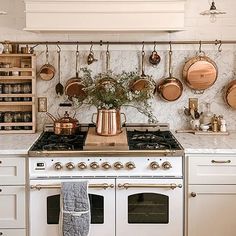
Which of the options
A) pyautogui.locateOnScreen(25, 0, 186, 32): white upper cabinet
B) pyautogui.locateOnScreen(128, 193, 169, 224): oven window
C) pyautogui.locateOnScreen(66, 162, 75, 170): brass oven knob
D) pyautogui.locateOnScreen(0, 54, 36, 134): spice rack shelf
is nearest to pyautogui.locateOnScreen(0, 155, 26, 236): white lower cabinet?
pyautogui.locateOnScreen(66, 162, 75, 170): brass oven knob

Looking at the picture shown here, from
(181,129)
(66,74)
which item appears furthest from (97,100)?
(181,129)

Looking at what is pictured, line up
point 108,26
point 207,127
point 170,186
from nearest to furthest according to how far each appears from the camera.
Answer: point 170,186 → point 108,26 → point 207,127

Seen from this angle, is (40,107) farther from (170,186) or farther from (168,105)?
(170,186)

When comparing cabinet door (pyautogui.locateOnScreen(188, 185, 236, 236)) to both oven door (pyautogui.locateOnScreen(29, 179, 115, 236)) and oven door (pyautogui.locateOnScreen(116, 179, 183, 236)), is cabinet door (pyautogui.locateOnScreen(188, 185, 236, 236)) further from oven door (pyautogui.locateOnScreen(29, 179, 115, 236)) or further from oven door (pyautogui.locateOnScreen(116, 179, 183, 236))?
oven door (pyautogui.locateOnScreen(29, 179, 115, 236))

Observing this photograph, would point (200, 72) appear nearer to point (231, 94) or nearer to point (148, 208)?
point (231, 94)

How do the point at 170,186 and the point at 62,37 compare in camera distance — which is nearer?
the point at 170,186

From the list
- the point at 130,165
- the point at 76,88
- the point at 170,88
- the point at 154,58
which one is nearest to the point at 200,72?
the point at 170,88

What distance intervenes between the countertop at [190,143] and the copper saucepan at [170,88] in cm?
28

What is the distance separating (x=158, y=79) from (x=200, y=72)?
33 centimetres

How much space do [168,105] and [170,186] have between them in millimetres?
905

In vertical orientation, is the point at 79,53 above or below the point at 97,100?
above

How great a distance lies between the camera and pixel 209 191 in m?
2.97

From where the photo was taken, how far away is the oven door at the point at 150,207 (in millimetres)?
2934

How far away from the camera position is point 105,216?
2.96m
